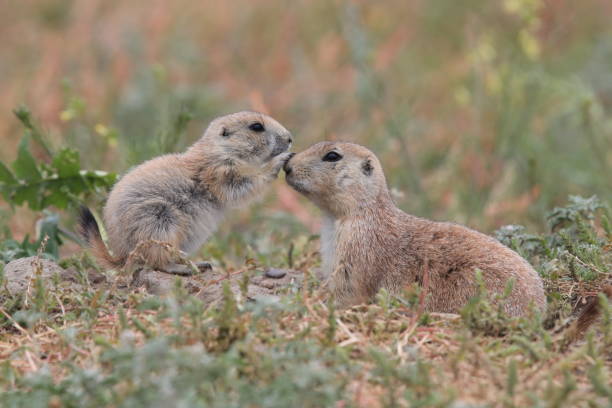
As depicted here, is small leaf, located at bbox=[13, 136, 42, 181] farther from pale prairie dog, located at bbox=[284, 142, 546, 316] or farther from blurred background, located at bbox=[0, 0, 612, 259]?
pale prairie dog, located at bbox=[284, 142, 546, 316]

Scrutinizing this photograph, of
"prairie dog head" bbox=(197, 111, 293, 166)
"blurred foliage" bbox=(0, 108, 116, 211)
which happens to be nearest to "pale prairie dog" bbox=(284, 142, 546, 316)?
"prairie dog head" bbox=(197, 111, 293, 166)

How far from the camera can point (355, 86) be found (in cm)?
1324

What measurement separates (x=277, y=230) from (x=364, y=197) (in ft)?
6.89

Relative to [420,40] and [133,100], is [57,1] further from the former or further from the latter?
[420,40]

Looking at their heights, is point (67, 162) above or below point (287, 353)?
above

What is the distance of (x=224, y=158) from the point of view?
5559 millimetres

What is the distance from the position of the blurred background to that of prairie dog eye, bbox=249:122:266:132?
86 cm

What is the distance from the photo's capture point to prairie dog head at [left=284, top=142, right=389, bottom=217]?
5324 millimetres

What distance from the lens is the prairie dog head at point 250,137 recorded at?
18.6 feet

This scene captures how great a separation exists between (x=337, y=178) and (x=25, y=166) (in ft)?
7.50

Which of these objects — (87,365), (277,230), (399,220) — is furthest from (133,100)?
(87,365)

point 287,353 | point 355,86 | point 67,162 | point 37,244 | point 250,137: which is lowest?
point 37,244

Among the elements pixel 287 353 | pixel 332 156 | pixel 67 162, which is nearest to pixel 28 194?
pixel 67 162

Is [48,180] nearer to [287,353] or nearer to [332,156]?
[332,156]
